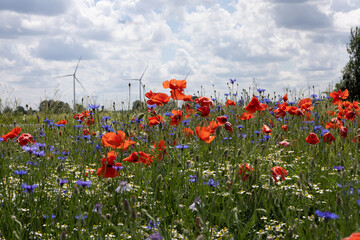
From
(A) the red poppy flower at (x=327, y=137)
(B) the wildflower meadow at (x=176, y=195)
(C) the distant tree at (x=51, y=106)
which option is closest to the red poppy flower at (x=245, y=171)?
(B) the wildflower meadow at (x=176, y=195)

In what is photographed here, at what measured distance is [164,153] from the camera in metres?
3.40

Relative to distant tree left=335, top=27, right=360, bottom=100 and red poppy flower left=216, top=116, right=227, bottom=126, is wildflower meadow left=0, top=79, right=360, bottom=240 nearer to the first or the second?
red poppy flower left=216, top=116, right=227, bottom=126

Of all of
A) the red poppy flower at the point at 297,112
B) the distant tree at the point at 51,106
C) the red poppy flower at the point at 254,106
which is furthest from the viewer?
the distant tree at the point at 51,106

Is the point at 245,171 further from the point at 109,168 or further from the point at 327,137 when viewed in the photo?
the point at 109,168

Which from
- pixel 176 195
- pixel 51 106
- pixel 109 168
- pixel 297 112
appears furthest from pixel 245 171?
pixel 51 106

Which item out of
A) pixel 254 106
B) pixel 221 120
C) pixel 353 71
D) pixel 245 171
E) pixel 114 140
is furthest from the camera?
pixel 353 71

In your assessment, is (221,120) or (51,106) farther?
(51,106)

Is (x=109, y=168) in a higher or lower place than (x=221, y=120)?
lower

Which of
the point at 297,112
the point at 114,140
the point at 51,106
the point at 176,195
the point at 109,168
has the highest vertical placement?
the point at 51,106

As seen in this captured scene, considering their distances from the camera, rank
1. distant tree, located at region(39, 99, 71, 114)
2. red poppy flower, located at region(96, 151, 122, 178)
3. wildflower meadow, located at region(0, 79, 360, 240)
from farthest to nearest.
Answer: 1. distant tree, located at region(39, 99, 71, 114)
2. red poppy flower, located at region(96, 151, 122, 178)
3. wildflower meadow, located at region(0, 79, 360, 240)

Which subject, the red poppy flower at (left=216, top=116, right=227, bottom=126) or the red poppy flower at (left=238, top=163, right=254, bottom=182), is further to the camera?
the red poppy flower at (left=216, top=116, right=227, bottom=126)

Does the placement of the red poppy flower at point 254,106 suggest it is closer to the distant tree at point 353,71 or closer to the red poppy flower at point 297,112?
the red poppy flower at point 297,112

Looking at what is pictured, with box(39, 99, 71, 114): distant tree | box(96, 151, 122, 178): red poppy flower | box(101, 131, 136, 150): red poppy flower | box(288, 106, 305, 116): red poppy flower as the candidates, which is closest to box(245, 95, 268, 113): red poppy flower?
box(288, 106, 305, 116): red poppy flower

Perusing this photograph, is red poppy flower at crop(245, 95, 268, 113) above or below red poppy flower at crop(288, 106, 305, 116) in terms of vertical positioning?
above
